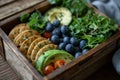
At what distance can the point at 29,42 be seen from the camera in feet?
3.16

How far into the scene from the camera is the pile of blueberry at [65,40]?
3.14 ft

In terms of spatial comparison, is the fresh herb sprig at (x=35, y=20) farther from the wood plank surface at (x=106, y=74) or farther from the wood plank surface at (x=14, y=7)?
the wood plank surface at (x=106, y=74)

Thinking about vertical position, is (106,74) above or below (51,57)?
below

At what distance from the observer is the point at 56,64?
2.94 ft

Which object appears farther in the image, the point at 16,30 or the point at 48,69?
the point at 16,30

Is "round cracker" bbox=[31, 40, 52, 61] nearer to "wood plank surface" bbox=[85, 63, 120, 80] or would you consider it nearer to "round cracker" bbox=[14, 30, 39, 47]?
"round cracker" bbox=[14, 30, 39, 47]

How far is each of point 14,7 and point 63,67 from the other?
1.31 ft

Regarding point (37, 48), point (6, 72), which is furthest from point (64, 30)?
point (6, 72)

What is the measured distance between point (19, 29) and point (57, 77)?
26 centimetres

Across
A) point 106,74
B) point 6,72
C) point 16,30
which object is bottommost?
point 106,74

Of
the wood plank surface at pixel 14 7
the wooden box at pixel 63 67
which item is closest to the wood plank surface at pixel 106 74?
the wooden box at pixel 63 67

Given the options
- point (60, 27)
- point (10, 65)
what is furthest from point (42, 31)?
point (10, 65)

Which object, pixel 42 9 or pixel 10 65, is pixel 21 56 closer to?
pixel 10 65

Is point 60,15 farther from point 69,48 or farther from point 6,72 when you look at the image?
point 6,72
